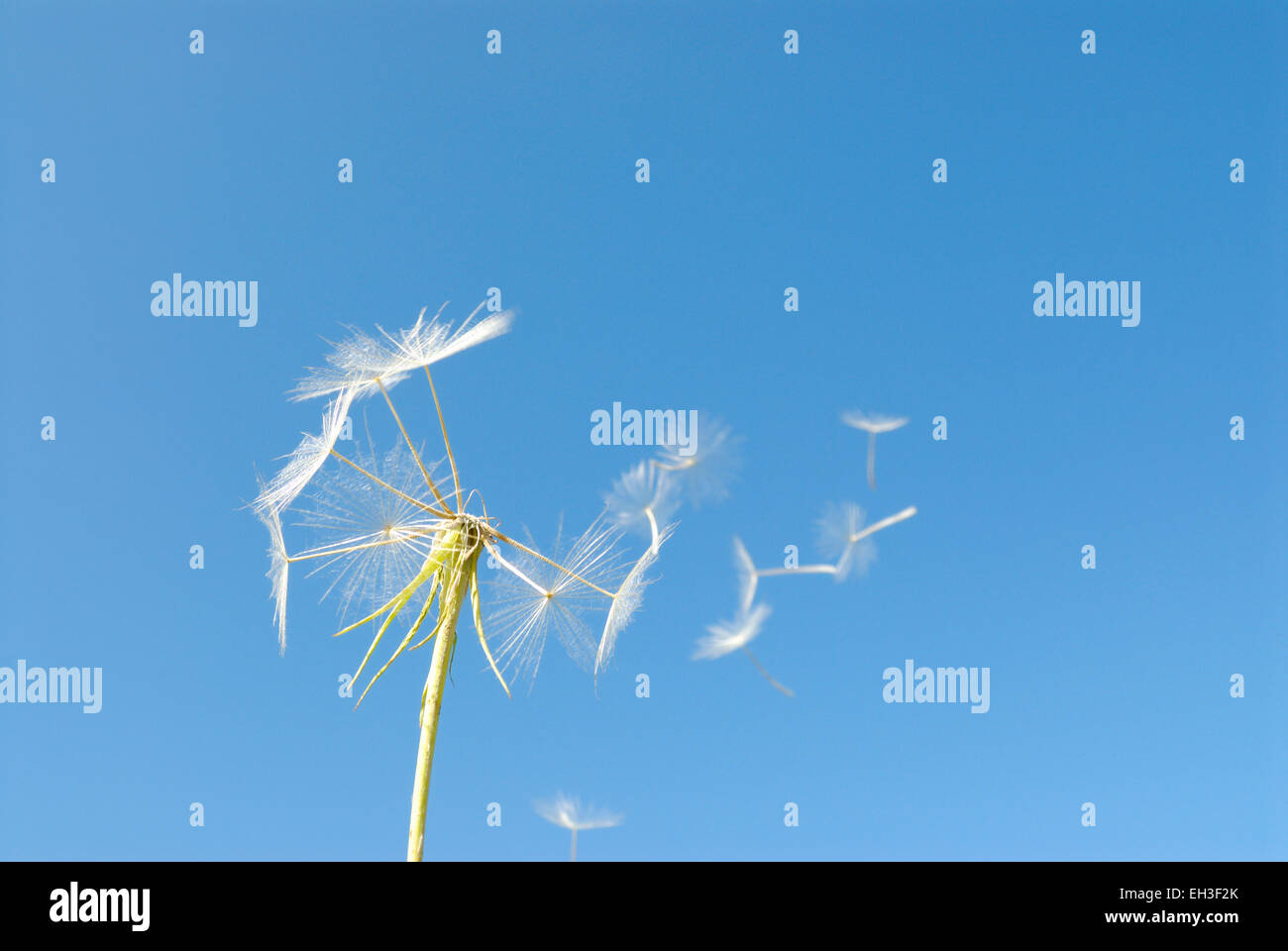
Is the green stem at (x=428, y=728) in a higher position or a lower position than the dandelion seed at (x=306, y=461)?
lower

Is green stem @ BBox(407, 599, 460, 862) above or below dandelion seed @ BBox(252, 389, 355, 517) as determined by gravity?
below

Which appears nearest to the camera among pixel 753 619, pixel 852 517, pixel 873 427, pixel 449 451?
pixel 449 451

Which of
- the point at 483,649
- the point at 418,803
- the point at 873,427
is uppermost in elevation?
the point at 873,427

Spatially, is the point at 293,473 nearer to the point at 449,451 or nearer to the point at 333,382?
the point at 333,382

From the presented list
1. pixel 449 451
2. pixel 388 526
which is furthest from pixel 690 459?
pixel 388 526

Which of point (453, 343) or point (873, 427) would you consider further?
point (873, 427)

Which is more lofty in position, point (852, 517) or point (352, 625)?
point (852, 517)
